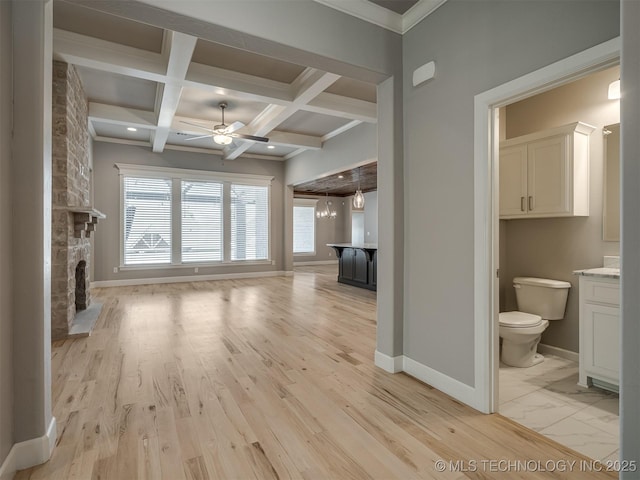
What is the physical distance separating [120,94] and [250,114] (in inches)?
78.8

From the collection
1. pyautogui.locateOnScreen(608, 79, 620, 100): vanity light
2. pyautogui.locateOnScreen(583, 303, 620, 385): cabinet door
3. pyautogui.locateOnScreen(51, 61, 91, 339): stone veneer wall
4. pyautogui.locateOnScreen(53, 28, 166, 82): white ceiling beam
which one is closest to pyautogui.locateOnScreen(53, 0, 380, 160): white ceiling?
pyautogui.locateOnScreen(53, 28, 166, 82): white ceiling beam

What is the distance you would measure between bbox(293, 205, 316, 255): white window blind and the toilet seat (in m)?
10.0

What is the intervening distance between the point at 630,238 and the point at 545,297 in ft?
8.20

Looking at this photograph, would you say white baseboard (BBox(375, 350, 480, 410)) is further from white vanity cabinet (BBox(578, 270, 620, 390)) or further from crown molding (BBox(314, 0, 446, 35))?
crown molding (BBox(314, 0, 446, 35))

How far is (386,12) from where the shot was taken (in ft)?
Result: 8.87

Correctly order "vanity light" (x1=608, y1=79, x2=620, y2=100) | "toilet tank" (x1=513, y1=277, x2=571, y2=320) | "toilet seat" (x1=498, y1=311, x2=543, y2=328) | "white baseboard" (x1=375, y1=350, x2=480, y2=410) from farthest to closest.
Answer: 1. "toilet tank" (x1=513, y1=277, x2=571, y2=320)
2. "toilet seat" (x1=498, y1=311, x2=543, y2=328)
3. "vanity light" (x1=608, y1=79, x2=620, y2=100)
4. "white baseboard" (x1=375, y1=350, x2=480, y2=410)

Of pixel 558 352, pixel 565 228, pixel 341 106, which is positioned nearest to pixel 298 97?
pixel 341 106

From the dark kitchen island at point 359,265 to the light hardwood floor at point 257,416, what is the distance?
2.99 metres

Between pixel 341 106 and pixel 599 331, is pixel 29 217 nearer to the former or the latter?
pixel 599 331

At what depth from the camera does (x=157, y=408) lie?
7.35ft

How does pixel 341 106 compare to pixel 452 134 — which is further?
pixel 341 106

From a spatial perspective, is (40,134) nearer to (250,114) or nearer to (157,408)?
(157,408)

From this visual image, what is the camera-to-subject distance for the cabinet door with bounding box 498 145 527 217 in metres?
3.29

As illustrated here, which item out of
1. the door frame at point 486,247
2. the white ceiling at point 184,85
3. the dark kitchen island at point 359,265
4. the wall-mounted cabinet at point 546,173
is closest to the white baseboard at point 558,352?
the wall-mounted cabinet at point 546,173
